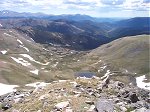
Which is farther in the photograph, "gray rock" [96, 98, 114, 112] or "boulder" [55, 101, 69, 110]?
"gray rock" [96, 98, 114, 112]

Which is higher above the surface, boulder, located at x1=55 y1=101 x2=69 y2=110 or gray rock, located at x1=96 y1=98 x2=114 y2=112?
boulder, located at x1=55 y1=101 x2=69 y2=110

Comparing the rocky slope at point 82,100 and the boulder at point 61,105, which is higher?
the boulder at point 61,105

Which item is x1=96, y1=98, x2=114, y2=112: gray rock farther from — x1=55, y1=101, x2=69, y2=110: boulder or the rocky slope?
x1=55, y1=101, x2=69, y2=110: boulder

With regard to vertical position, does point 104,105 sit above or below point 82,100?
below

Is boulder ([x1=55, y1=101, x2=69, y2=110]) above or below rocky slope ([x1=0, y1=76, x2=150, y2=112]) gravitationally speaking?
above

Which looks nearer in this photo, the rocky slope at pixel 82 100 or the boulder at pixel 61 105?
the boulder at pixel 61 105

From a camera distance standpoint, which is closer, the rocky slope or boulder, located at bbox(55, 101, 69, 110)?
boulder, located at bbox(55, 101, 69, 110)

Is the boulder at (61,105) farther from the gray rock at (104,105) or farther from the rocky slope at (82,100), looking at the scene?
the gray rock at (104,105)

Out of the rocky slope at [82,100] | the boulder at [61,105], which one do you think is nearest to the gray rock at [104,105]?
the rocky slope at [82,100]

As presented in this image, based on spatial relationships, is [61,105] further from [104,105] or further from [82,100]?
[104,105]

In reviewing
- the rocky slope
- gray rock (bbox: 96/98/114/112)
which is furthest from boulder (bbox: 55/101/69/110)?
gray rock (bbox: 96/98/114/112)

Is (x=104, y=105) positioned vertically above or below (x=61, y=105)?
below

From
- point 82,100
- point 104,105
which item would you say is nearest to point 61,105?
point 82,100

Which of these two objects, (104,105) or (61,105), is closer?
(61,105)
